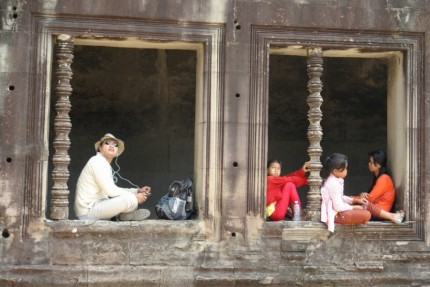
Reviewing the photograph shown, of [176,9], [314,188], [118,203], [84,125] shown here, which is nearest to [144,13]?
[176,9]

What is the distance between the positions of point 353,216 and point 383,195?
2.18 feet

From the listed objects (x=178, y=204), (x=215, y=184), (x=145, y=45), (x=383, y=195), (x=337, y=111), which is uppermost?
(x=145, y=45)

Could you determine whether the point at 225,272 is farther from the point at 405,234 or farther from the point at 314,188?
the point at 405,234

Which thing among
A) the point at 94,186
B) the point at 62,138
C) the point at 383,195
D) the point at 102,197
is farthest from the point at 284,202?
the point at 62,138

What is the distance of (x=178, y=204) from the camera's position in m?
8.99

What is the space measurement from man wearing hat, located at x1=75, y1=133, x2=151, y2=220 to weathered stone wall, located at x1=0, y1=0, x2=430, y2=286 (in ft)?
0.64

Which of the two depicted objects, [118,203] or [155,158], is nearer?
[118,203]

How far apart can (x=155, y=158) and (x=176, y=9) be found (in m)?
3.73

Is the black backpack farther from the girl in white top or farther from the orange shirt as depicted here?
the orange shirt

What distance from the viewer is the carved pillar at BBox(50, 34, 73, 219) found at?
8602 millimetres

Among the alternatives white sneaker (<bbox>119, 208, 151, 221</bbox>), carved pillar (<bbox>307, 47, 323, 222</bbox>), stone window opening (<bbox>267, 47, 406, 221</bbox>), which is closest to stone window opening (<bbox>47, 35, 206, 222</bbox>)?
stone window opening (<bbox>267, 47, 406, 221</bbox>)

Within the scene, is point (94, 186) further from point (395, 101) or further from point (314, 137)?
point (395, 101)

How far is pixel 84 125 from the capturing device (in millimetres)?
11953

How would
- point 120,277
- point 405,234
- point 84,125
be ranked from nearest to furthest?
point 120,277 < point 405,234 < point 84,125
